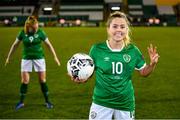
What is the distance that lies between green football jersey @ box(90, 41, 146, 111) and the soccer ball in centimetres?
14

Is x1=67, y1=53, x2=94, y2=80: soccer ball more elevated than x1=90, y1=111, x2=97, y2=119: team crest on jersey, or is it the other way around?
x1=67, y1=53, x2=94, y2=80: soccer ball

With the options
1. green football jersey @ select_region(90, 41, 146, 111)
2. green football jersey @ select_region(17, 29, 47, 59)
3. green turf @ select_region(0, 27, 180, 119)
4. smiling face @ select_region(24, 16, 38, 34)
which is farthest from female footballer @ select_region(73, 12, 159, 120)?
green football jersey @ select_region(17, 29, 47, 59)

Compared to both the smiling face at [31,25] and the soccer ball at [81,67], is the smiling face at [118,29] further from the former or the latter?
the smiling face at [31,25]

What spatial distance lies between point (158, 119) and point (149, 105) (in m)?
1.39

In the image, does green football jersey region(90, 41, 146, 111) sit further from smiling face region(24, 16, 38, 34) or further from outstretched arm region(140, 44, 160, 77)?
smiling face region(24, 16, 38, 34)

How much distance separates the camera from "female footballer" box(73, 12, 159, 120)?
19.2 ft

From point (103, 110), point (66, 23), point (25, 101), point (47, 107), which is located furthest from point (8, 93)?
point (66, 23)

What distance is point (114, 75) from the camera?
589 cm

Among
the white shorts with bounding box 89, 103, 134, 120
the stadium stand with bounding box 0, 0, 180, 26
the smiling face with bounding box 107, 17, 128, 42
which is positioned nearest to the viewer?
the smiling face with bounding box 107, 17, 128, 42

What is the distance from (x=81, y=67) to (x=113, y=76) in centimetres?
46

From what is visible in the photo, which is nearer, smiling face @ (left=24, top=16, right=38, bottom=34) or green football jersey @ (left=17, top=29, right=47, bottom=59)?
smiling face @ (left=24, top=16, right=38, bottom=34)

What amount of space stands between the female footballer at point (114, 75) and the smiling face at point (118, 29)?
2 centimetres

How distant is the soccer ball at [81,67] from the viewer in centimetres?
587

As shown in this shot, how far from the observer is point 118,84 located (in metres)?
5.90
